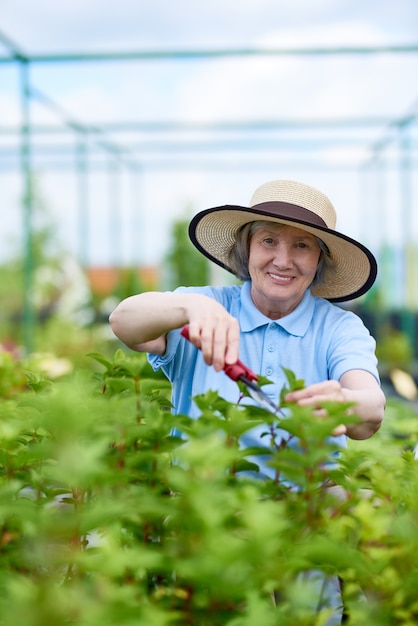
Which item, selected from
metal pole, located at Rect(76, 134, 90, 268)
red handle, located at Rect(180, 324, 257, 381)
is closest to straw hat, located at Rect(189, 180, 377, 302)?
red handle, located at Rect(180, 324, 257, 381)

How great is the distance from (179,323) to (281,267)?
52 cm

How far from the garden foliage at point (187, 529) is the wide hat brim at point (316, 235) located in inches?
31.7

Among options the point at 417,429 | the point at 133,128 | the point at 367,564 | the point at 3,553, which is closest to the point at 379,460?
the point at 417,429

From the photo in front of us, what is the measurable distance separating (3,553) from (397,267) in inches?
454

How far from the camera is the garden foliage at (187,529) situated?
873 mm

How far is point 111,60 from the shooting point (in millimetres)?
6559

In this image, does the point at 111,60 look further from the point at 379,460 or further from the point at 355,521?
the point at 355,521

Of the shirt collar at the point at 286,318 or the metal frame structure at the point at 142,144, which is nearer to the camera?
the shirt collar at the point at 286,318

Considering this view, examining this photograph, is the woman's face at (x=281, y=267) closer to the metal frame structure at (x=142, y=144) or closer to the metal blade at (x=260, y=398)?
the metal blade at (x=260, y=398)

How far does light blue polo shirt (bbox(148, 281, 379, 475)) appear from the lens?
1.96m

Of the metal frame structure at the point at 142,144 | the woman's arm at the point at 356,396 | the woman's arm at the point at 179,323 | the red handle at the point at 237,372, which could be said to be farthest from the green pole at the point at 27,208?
the red handle at the point at 237,372

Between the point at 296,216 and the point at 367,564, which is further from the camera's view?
the point at 296,216

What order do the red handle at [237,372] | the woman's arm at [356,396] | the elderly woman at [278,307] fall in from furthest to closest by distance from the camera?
the elderly woman at [278,307]
the red handle at [237,372]
the woman's arm at [356,396]

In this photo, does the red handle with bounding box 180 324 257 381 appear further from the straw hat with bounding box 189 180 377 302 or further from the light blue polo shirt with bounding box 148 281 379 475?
the straw hat with bounding box 189 180 377 302
